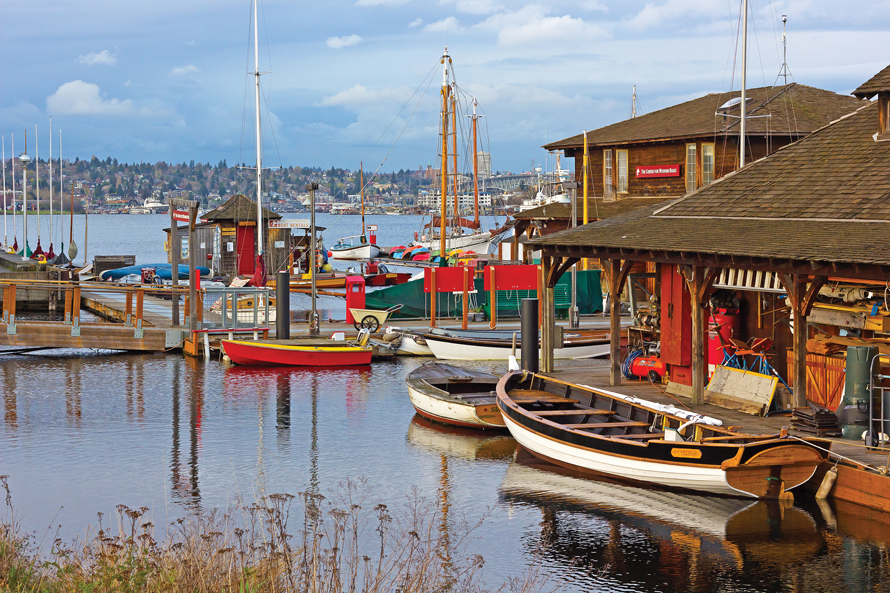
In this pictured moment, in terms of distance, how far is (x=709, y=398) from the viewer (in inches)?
749

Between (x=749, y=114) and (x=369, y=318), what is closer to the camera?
(x=369, y=318)

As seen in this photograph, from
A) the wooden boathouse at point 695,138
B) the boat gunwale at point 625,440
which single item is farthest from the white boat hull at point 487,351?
the wooden boathouse at point 695,138

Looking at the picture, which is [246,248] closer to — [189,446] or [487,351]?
[487,351]

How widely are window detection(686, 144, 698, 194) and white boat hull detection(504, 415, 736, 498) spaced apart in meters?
23.5

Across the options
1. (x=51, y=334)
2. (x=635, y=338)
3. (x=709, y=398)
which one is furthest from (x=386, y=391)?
(x=51, y=334)

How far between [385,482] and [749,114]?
2666 cm

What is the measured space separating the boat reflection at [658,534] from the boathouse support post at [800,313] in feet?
7.80

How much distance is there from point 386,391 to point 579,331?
8.77 m

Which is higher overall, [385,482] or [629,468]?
[629,468]

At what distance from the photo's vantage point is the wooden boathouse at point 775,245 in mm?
16109

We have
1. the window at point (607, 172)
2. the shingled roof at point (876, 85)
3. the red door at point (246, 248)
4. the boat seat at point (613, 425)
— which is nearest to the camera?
the boat seat at point (613, 425)

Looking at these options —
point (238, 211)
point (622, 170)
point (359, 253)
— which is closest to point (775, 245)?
point (622, 170)

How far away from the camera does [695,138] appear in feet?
127

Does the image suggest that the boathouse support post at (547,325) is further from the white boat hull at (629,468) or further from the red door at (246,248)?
the red door at (246,248)
